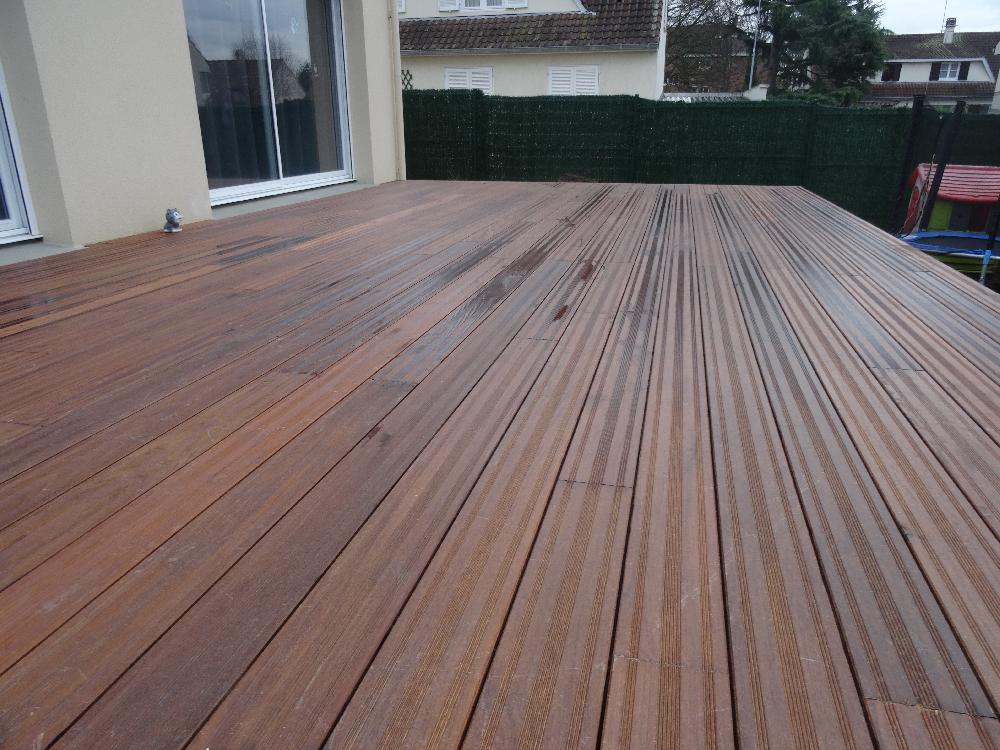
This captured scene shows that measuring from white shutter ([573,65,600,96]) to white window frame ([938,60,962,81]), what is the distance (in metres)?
25.1

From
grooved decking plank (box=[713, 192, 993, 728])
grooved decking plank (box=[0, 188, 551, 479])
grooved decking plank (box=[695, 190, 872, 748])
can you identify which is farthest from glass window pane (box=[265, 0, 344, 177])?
grooved decking plank (box=[695, 190, 872, 748])

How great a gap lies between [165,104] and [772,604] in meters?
3.85

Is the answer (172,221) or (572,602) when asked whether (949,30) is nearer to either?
(172,221)

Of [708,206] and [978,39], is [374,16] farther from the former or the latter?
[978,39]

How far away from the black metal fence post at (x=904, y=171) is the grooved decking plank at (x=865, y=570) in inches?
269

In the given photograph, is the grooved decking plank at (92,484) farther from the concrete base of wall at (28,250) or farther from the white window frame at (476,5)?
the white window frame at (476,5)

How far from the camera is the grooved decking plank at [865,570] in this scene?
0.83 meters

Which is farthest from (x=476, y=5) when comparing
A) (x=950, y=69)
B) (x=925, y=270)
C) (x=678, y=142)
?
(x=950, y=69)

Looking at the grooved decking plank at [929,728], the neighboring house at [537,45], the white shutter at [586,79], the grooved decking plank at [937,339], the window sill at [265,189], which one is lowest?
the grooved decking plank at [929,728]

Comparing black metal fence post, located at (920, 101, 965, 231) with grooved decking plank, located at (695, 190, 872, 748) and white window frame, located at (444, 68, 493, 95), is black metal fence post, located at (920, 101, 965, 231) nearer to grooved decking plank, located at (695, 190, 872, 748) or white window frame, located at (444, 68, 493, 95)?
grooved decking plank, located at (695, 190, 872, 748)

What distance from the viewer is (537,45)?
12039mm

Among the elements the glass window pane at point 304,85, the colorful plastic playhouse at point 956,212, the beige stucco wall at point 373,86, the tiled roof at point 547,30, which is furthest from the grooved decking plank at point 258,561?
the tiled roof at point 547,30

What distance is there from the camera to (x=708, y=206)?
465 cm

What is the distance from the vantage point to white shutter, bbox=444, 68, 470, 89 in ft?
41.8
